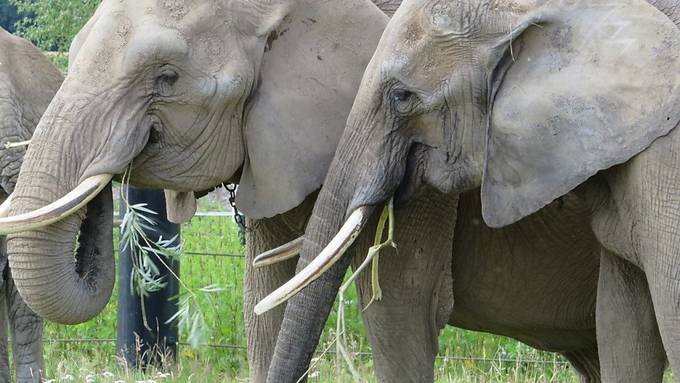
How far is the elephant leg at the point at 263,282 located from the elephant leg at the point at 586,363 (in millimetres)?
1169

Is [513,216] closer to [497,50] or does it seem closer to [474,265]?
[497,50]

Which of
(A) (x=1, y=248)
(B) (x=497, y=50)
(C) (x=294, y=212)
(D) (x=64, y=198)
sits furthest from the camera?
(A) (x=1, y=248)

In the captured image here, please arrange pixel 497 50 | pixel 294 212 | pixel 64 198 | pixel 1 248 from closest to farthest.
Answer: pixel 497 50, pixel 64 198, pixel 294 212, pixel 1 248

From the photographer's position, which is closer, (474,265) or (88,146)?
(88,146)

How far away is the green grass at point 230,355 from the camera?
23.1 ft

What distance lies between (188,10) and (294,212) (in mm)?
771

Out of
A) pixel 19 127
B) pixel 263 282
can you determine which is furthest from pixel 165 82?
pixel 19 127

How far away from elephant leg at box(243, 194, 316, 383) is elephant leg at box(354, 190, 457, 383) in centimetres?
37

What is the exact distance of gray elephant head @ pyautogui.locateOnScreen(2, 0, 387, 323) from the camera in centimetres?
466

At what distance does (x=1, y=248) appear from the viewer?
281 inches

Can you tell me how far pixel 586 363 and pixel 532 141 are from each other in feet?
6.19

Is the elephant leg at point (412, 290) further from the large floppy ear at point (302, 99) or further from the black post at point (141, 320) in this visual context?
the black post at point (141, 320)

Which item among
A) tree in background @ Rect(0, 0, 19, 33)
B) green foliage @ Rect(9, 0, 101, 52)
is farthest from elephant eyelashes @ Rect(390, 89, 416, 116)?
tree in background @ Rect(0, 0, 19, 33)

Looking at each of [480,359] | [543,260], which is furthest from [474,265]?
[480,359]
